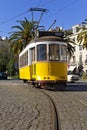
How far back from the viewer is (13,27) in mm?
66688

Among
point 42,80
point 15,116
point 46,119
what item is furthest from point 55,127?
point 42,80

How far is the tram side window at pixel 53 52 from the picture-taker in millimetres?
27145

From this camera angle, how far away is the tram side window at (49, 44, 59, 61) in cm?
2715

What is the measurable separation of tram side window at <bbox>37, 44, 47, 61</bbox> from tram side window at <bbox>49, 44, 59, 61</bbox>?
335 mm

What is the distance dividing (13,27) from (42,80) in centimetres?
4054

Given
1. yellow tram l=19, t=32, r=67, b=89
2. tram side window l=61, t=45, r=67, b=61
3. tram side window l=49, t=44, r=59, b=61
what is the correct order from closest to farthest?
1. yellow tram l=19, t=32, r=67, b=89
2. tram side window l=49, t=44, r=59, b=61
3. tram side window l=61, t=45, r=67, b=61

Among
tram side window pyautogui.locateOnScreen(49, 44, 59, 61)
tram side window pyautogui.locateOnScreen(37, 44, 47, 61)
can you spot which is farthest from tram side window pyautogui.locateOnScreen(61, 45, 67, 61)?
tram side window pyautogui.locateOnScreen(37, 44, 47, 61)

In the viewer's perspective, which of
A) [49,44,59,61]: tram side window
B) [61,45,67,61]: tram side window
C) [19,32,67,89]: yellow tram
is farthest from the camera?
[61,45,67,61]: tram side window

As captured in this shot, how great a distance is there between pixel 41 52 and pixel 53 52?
2.60ft

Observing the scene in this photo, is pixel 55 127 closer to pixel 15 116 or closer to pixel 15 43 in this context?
pixel 15 116

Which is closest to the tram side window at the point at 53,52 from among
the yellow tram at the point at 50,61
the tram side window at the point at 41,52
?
the yellow tram at the point at 50,61

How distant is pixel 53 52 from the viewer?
2719cm

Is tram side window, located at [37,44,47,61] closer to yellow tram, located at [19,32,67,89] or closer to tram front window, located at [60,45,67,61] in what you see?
yellow tram, located at [19,32,67,89]

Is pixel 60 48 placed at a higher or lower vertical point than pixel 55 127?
higher
